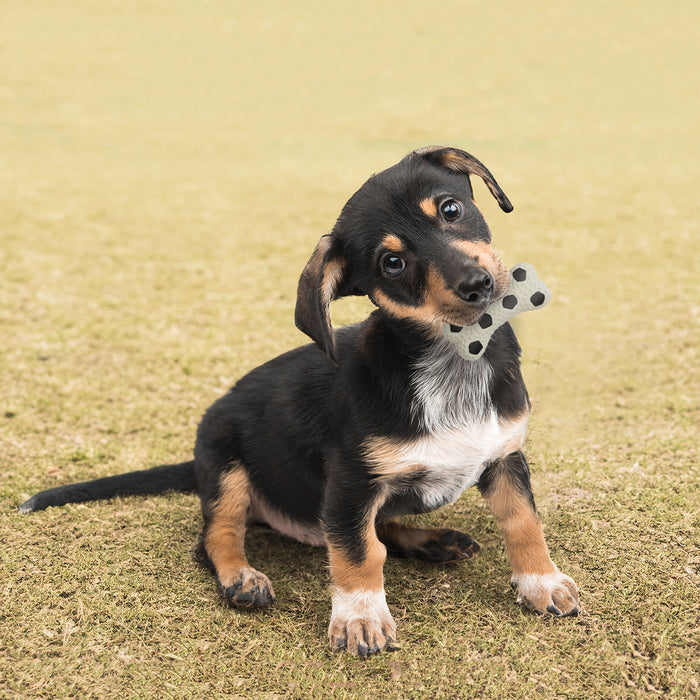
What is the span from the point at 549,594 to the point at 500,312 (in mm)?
1254

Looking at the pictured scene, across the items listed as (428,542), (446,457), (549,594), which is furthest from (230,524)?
(549,594)

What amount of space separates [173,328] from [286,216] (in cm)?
390

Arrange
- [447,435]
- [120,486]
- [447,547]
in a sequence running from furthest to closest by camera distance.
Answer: [120,486] → [447,547] → [447,435]

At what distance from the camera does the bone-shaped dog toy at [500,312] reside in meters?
3.38

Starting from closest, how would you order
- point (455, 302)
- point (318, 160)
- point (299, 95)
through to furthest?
point (455, 302) → point (318, 160) → point (299, 95)

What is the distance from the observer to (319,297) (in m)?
3.28

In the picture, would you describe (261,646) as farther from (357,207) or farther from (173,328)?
(173,328)

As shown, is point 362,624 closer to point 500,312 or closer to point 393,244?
point 500,312

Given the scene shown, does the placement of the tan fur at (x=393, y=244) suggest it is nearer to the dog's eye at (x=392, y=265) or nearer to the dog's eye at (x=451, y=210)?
the dog's eye at (x=392, y=265)

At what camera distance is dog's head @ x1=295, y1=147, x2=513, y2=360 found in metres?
3.17

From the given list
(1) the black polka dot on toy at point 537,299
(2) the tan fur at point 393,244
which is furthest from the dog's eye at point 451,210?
(1) the black polka dot on toy at point 537,299

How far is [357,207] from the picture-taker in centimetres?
339

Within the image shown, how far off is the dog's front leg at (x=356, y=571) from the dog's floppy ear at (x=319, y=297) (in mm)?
597

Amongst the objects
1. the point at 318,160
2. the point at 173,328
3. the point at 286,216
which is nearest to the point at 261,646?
the point at 173,328
